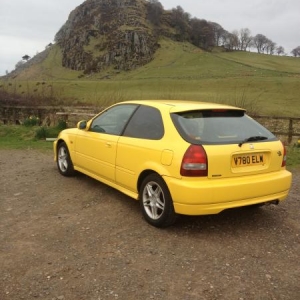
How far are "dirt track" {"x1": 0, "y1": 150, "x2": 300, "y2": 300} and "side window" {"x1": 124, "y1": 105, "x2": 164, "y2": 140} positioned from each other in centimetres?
106

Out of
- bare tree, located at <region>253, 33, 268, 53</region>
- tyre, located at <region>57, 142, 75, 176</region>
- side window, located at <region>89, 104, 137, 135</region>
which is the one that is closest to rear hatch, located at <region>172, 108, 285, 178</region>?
side window, located at <region>89, 104, 137, 135</region>

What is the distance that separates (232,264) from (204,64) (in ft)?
346

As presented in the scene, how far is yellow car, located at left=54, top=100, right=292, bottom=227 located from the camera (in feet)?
13.5

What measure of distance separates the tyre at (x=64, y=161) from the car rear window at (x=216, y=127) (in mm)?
2908

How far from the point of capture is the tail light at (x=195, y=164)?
4.08 m

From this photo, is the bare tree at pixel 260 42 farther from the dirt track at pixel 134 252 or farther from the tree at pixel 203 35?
the dirt track at pixel 134 252

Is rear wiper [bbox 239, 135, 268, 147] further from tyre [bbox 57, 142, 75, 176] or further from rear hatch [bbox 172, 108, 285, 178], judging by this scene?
tyre [bbox 57, 142, 75, 176]

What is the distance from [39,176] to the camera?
7125 mm

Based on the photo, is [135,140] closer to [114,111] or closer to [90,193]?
[114,111]

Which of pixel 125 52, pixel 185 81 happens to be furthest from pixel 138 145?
pixel 125 52

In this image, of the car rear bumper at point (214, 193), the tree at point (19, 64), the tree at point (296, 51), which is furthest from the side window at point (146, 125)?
the tree at point (19, 64)

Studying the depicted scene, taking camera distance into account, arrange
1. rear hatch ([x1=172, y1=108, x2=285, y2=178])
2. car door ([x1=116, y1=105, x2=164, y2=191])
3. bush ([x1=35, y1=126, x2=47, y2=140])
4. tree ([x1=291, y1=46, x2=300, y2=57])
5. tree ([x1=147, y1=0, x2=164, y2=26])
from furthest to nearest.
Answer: tree ([x1=147, y1=0, x2=164, y2=26]), tree ([x1=291, y1=46, x2=300, y2=57]), bush ([x1=35, y1=126, x2=47, y2=140]), car door ([x1=116, y1=105, x2=164, y2=191]), rear hatch ([x1=172, y1=108, x2=285, y2=178])

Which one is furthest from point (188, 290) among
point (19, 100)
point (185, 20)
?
point (185, 20)

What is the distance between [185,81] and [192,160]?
6025 cm
